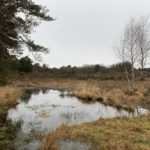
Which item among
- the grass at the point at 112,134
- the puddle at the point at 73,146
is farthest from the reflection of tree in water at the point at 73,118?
the puddle at the point at 73,146

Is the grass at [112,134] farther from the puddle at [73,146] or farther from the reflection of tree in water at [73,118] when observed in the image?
the reflection of tree in water at [73,118]

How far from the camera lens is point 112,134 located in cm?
1189

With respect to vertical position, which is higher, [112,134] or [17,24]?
[17,24]

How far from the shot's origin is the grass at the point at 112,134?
10.0m

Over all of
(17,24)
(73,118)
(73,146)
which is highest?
(17,24)

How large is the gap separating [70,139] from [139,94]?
1856 centimetres

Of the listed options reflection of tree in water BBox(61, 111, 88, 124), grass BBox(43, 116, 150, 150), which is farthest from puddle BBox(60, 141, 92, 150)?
reflection of tree in water BBox(61, 111, 88, 124)

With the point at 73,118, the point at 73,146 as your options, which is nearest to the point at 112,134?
the point at 73,146

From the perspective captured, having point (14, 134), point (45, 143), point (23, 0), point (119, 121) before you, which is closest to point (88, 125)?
point (119, 121)

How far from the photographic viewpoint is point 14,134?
39.4 ft

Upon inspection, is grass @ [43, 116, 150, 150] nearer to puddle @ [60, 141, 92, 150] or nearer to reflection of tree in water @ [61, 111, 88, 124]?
puddle @ [60, 141, 92, 150]

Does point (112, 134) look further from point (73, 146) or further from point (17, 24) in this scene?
point (17, 24)

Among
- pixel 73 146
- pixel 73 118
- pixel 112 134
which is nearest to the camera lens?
pixel 73 146

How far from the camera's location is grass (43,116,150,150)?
1002 centimetres
